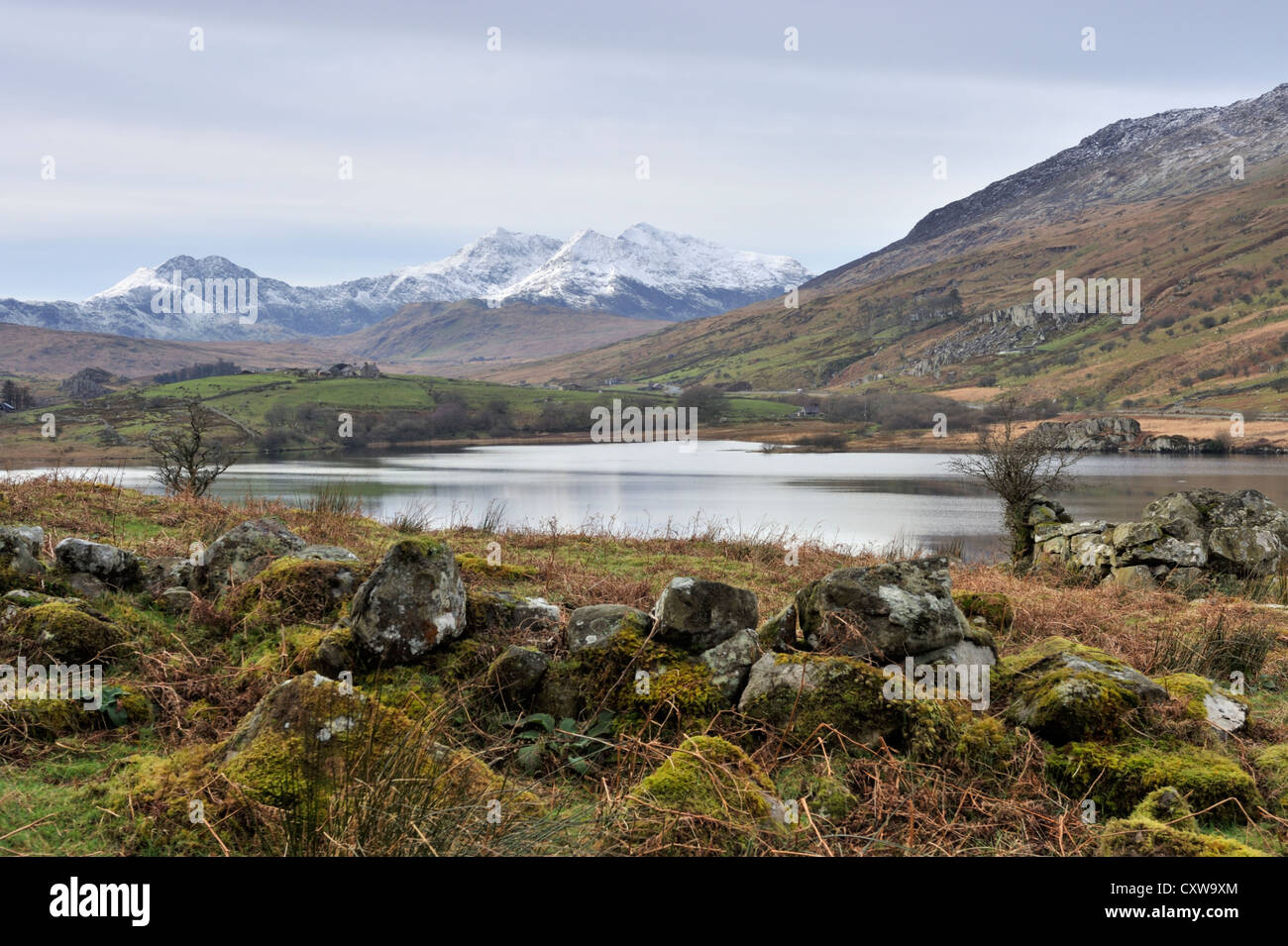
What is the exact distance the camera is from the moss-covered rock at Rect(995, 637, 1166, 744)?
5164 millimetres

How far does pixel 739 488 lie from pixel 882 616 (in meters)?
47.7

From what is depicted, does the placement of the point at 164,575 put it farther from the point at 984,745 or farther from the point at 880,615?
the point at 984,745

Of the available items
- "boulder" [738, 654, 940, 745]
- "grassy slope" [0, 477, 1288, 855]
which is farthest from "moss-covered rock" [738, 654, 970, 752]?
"grassy slope" [0, 477, 1288, 855]

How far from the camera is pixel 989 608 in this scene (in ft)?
28.3

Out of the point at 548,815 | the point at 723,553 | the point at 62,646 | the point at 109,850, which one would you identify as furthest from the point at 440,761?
the point at 723,553

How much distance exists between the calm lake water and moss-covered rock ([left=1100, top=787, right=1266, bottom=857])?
55.9ft

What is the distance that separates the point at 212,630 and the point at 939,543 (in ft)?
90.4

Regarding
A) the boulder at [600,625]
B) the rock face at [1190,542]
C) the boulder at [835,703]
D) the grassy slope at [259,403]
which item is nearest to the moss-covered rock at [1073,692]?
the boulder at [835,703]

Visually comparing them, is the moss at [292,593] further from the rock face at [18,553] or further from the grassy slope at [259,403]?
the grassy slope at [259,403]

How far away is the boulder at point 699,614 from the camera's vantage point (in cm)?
596

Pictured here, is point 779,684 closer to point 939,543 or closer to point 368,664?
point 368,664

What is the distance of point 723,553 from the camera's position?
16.5m
